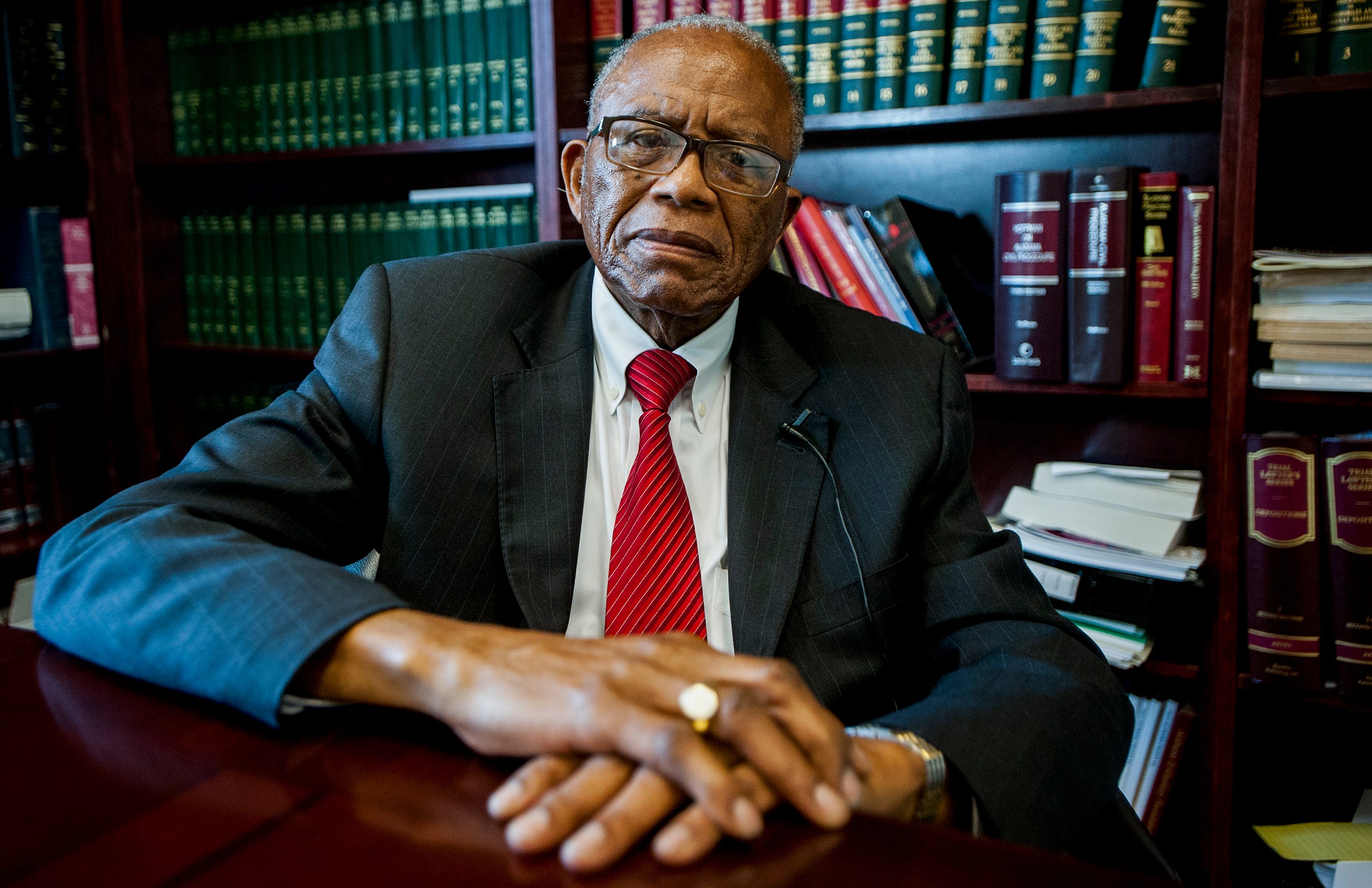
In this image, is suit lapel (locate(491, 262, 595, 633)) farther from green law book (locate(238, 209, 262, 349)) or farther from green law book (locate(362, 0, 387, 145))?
green law book (locate(238, 209, 262, 349))

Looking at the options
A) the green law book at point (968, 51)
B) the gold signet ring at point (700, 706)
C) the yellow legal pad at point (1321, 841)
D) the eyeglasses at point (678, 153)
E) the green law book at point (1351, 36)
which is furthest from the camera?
the green law book at point (968, 51)

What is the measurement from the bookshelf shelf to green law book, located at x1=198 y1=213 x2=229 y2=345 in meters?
1.76

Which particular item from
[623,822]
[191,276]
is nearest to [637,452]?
[623,822]

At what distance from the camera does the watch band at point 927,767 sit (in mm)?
820

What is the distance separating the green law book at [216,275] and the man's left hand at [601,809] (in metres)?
2.09

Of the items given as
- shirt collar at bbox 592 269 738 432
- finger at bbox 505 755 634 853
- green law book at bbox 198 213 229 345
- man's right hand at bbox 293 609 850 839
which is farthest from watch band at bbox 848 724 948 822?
green law book at bbox 198 213 229 345

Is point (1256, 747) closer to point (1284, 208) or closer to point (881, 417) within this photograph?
point (1284, 208)

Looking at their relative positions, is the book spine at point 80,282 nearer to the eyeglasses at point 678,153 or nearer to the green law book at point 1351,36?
the eyeglasses at point 678,153

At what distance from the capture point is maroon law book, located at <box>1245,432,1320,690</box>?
1540mm

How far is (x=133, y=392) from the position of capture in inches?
91.9

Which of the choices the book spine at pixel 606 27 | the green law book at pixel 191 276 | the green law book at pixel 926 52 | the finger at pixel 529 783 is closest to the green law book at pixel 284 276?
the green law book at pixel 191 276

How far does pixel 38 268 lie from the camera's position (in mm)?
2121

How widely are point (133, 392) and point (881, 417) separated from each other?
76.0 inches

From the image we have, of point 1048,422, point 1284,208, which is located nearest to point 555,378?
point 1048,422
